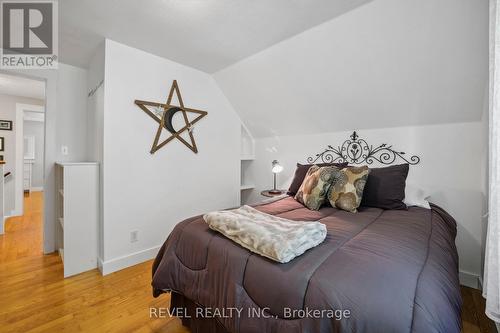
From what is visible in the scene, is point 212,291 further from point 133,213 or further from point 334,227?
point 133,213

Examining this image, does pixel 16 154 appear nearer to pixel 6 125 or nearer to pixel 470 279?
pixel 6 125

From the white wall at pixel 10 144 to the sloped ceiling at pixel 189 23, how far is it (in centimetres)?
265

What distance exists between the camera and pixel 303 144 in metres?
3.17

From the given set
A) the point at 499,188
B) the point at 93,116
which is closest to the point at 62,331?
the point at 93,116

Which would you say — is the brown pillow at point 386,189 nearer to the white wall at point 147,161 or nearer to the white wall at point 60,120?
the white wall at point 147,161

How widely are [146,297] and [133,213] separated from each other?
0.90 meters

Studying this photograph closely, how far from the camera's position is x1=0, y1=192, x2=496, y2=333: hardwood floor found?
5.01 feet

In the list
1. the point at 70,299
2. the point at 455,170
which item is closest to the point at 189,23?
the point at 70,299

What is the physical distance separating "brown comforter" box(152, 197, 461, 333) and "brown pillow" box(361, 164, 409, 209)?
1.24 ft

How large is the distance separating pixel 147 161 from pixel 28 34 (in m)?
1.59

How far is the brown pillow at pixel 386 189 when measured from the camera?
Result: 6.16 ft

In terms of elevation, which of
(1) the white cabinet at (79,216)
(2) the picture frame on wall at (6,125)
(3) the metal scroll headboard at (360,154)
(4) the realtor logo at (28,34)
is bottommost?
(1) the white cabinet at (79,216)

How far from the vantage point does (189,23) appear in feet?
6.46

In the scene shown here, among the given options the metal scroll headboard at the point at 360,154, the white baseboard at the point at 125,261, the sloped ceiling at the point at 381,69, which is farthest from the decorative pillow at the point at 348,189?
the white baseboard at the point at 125,261
